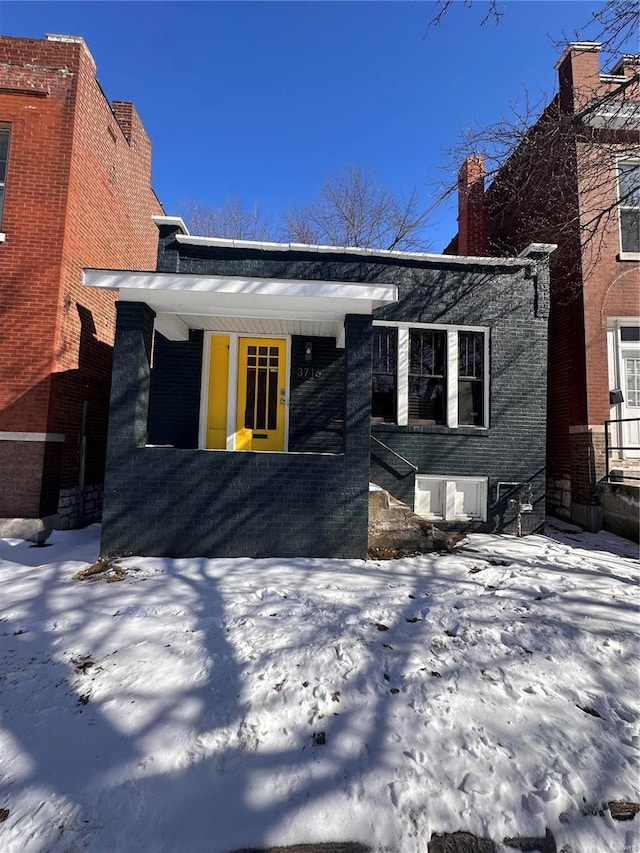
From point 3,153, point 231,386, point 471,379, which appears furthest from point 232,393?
point 3,153

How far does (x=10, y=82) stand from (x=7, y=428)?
18.2 feet

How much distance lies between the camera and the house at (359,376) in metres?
5.21

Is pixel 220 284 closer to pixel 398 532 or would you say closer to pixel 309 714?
pixel 398 532

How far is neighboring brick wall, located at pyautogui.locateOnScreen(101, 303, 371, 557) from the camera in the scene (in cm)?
502

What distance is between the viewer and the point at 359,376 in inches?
208

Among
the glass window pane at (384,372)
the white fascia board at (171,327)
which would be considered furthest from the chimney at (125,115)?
the glass window pane at (384,372)

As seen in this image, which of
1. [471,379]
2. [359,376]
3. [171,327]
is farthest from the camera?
[471,379]

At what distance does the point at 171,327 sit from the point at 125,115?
659cm

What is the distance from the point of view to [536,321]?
7316mm

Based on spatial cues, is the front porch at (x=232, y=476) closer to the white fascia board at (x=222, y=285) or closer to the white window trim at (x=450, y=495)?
the white fascia board at (x=222, y=285)

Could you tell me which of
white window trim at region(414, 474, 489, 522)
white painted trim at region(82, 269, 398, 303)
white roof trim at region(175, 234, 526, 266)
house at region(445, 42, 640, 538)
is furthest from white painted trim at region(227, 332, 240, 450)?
house at region(445, 42, 640, 538)

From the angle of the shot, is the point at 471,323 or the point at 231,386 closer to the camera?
the point at 231,386

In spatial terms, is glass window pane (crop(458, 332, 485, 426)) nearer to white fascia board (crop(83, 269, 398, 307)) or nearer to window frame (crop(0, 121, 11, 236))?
white fascia board (crop(83, 269, 398, 307))

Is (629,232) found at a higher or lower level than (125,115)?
lower
